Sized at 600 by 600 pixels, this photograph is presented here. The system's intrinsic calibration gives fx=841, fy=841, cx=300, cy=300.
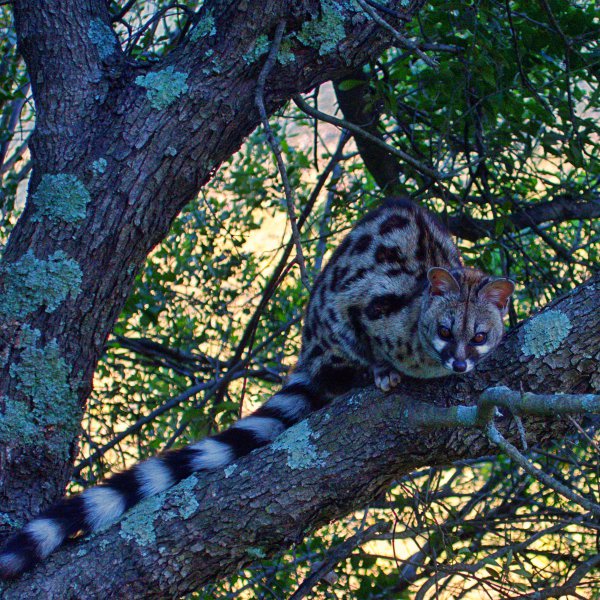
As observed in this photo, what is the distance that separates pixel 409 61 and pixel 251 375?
196 cm

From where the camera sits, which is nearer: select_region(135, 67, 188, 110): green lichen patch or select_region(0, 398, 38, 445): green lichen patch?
select_region(0, 398, 38, 445): green lichen patch

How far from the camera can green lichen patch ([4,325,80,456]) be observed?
2.83 metres

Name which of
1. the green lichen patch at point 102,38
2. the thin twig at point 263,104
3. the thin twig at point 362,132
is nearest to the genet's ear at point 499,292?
the thin twig at point 362,132

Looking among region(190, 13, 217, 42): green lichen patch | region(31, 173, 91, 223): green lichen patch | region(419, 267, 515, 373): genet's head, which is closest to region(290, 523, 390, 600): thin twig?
region(419, 267, 515, 373): genet's head

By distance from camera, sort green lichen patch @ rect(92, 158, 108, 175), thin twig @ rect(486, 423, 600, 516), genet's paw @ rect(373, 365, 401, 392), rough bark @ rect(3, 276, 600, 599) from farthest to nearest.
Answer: green lichen patch @ rect(92, 158, 108, 175)
genet's paw @ rect(373, 365, 401, 392)
rough bark @ rect(3, 276, 600, 599)
thin twig @ rect(486, 423, 600, 516)

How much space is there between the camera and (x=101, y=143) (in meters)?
2.95

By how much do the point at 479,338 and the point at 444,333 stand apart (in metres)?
0.13

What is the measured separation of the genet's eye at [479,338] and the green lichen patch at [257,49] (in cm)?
126

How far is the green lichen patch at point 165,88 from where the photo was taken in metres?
2.93

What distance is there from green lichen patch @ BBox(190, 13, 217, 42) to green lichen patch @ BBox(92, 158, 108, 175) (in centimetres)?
55

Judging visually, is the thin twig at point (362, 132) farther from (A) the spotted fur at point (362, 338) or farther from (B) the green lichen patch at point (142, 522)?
(B) the green lichen patch at point (142, 522)

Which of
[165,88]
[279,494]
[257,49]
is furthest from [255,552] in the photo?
[257,49]

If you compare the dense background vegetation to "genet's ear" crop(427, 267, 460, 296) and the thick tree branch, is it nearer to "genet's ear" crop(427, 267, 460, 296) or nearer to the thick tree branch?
the thick tree branch

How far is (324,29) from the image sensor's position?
3.00 m
